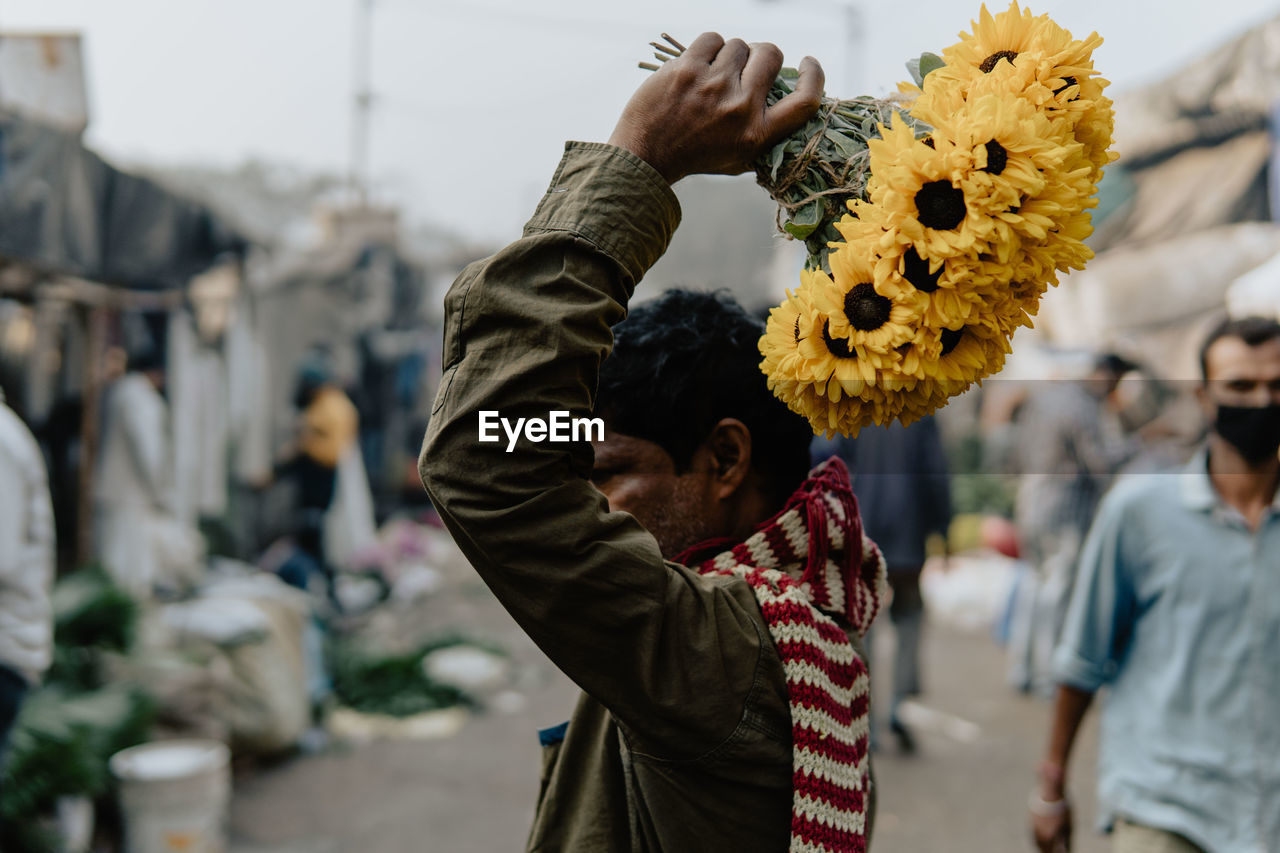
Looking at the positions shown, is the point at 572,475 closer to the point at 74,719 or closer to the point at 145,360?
the point at 74,719

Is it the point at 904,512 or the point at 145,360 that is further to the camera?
the point at 145,360

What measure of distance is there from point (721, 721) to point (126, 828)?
4220 millimetres

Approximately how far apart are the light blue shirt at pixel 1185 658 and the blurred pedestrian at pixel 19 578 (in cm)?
334

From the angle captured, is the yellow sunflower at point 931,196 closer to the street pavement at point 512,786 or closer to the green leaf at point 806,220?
the green leaf at point 806,220

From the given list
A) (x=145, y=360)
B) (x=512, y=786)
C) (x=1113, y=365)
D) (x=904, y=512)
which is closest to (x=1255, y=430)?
(x=904, y=512)

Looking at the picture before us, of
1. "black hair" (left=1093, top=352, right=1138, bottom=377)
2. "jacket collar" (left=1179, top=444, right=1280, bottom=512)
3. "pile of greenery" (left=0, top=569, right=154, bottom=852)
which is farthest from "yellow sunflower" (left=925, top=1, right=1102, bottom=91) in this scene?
"black hair" (left=1093, top=352, right=1138, bottom=377)

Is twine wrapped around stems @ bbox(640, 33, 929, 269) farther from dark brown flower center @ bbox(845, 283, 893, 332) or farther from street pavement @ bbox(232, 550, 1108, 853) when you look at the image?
Result: street pavement @ bbox(232, 550, 1108, 853)

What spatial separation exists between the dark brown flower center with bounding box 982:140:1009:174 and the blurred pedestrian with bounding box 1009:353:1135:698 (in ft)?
19.3

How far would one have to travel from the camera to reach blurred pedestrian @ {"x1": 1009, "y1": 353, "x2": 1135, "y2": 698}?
6.59 m

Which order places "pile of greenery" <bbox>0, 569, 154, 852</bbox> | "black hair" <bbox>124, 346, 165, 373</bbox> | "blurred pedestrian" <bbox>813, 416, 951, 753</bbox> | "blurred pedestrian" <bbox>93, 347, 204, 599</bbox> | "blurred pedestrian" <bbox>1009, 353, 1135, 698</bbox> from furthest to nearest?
"black hair" <bbox>124, 346, 165, 373</bbox> → "blurred pedestrian" <bbox>93, 347, 204, 599</bbox> → "blurred pedestrian" <bbox>1009, 353, 1135, 698</bbox> → "blurred pedestrian" <bbox>813, 416, 951, 753</bbox> → "pile of greenery" <bbox>0, 569, 154, 852</bbox>

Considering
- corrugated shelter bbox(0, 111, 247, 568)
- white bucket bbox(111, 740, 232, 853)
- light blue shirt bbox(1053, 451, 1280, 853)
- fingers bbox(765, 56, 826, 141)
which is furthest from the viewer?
corrugated shelter bbox(0, 111, 247, 568)

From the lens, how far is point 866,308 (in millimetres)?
1118

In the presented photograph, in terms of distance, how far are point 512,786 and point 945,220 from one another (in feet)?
17.7

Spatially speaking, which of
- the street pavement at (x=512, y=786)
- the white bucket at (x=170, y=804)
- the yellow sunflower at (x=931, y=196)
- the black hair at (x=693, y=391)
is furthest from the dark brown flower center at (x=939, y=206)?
the street pavement at (x=512, y=786)
